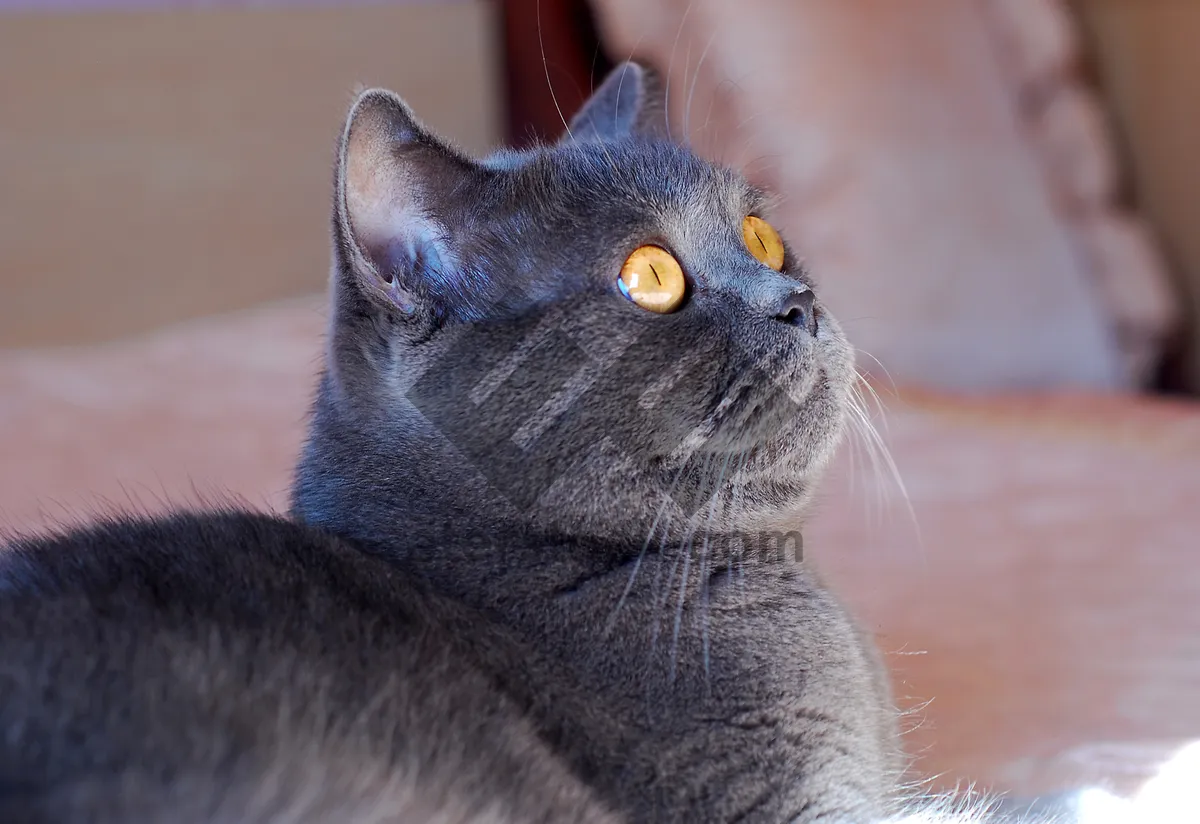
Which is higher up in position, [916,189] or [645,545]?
[916,189]

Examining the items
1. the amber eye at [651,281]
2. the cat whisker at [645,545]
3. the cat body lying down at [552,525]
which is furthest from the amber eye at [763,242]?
the cat whisker at [645,545]

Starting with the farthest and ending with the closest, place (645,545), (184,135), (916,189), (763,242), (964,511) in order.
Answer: (184,135) < (916,189) < (964,511) < (763,242) < (645,545)

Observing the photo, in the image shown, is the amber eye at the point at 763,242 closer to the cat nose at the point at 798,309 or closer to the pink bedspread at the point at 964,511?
the cat nose at the point at 798,309

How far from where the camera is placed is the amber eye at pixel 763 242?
3.38ft

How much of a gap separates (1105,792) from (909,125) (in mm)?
1716

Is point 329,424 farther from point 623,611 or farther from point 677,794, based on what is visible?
point 677,794

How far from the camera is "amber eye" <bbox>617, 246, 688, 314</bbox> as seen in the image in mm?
918

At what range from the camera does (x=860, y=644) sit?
3.29ft

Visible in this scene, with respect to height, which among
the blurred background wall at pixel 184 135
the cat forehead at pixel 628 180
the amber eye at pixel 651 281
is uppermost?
the blurred background wall at pixel 184 135

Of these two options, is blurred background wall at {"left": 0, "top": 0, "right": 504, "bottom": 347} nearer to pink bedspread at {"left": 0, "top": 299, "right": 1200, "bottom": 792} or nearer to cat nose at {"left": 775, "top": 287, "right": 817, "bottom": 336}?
pink bedspread at {"left": 0, "top": 299, "right": 1200, "bottom": 792}

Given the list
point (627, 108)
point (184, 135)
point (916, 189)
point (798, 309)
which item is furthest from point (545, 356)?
point (184, 135)

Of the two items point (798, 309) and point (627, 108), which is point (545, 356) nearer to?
point (798, 309)

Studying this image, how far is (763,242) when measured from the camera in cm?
105

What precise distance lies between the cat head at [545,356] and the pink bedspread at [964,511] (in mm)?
190
